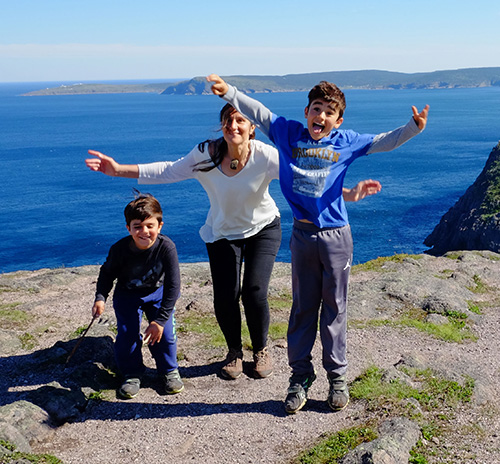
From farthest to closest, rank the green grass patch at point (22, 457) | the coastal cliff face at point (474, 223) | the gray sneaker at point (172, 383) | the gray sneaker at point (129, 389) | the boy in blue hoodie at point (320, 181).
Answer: the coastal cliff face at point (474, 223) → the gray sneaker at point (172, 383) → the gray sneaker at point (129, 389) → the boy in blue hoodie at point (320, 181) → the green grass patch at point (22, 457)

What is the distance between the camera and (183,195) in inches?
3253

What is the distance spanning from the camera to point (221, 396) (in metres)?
6.94

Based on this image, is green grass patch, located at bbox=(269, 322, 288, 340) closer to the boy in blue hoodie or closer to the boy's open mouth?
the boy in blue hoodie

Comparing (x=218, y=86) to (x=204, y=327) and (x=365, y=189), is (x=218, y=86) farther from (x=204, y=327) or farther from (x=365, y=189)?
(x=204, y=327)

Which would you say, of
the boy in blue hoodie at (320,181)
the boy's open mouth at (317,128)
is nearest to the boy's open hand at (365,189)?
the boy in blue hoodie at (320,181)

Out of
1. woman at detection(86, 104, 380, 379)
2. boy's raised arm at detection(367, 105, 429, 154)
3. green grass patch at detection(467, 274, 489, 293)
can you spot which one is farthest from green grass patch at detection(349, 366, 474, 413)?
green grass patch at detection(467, 274, 489, 293)

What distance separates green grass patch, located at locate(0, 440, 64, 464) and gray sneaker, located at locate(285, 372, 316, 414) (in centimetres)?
249

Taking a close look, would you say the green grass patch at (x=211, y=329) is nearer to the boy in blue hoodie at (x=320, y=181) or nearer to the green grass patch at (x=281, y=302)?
the green grass patch at (x=281, y=302)

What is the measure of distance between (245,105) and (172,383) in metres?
3.54

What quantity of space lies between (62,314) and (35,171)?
3564 inches

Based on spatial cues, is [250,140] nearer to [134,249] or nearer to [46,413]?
[134,249]

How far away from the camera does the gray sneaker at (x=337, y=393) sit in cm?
643

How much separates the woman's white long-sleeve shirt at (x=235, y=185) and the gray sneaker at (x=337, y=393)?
6.42 feet

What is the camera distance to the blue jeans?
6.76 m
